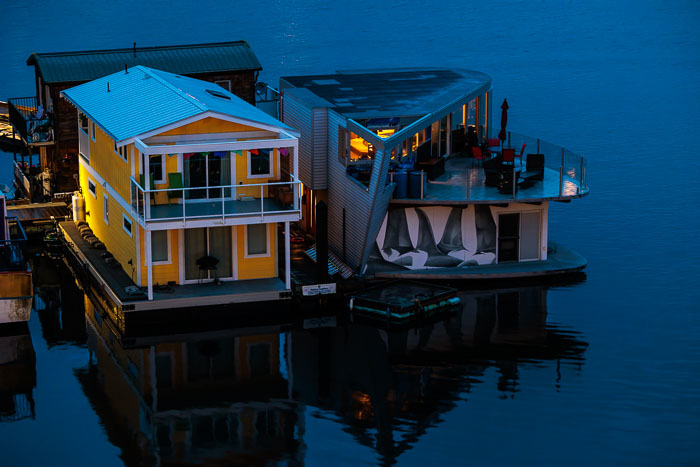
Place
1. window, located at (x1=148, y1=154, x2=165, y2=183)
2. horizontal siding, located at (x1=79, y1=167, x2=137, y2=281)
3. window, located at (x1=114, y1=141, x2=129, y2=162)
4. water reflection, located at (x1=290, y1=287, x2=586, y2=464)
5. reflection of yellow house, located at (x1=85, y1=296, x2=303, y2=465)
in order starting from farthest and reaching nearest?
horizontal siding, located at (x1=79, y1=167, x2=137, y2=281) → window, located at (x1=114, y1=141, x2=129, y2=162) → window, located at (x1=148, y1=154, x2=165, y2=183) → water reflection, located at (x1=290, y1=287, x2=586, y2=464) → reflection of yellow house, located at (x1=85, y1=296, x2=303, y2=465)

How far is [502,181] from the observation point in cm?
4641

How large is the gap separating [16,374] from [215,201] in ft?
29.0

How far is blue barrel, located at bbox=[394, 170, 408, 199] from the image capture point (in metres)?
45.7

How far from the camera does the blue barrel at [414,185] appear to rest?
4575 cm

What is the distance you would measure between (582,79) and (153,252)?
63154mm

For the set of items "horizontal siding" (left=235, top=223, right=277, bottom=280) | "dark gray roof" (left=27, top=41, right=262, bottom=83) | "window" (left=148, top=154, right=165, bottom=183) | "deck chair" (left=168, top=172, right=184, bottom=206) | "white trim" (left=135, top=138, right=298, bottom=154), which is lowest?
"horizontal siding" (left=235, top=223, right=277, bottom=280)

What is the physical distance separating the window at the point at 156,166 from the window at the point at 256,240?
3538mm

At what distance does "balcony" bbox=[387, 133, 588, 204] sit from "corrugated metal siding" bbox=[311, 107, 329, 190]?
3.77m


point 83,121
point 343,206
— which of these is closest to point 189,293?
point 343,206

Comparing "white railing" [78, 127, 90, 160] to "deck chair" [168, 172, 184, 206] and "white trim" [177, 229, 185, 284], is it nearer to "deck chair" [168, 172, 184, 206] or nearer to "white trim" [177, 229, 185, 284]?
"deck chair" [168, 172, 184, 206]

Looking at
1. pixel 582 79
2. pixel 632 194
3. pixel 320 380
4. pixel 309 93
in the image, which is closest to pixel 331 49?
pixel 582 79

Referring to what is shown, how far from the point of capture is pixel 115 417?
35625mm

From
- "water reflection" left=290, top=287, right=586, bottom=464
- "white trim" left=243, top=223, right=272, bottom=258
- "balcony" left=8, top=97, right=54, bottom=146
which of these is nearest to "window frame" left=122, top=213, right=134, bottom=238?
"white trim" left=243, top=223, right=272, bottom=258

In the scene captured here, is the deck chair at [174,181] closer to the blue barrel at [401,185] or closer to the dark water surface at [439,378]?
the dark water surface at [439,378]
